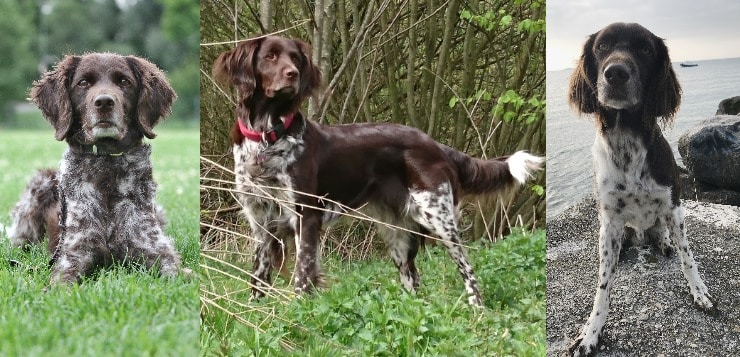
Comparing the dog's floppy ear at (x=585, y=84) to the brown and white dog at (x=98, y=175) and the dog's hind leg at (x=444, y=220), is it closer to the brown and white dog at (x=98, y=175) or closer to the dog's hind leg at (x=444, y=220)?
the dog's hind leg at (x=444, y=220)

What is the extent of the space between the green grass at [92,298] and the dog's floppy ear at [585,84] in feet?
4.76

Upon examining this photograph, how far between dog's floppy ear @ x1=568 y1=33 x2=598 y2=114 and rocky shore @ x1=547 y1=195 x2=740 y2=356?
1.13ft

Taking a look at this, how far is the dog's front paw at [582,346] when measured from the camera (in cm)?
331

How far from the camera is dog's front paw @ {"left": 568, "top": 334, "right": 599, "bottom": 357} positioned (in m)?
3.31

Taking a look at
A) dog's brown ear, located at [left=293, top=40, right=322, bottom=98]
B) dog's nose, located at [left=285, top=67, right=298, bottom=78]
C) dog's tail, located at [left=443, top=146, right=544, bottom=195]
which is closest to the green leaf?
dog's tail, located at [left=443, top=146, right=544, bottom=195]

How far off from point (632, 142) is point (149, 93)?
1740 mm

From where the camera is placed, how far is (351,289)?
4.08 m

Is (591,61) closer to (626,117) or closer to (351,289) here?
(626,117)

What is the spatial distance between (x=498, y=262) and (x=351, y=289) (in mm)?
960

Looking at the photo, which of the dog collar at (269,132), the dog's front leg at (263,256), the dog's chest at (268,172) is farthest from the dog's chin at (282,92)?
the dog's front leg at (263,256)

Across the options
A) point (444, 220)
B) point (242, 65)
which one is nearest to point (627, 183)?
point (444, 220)

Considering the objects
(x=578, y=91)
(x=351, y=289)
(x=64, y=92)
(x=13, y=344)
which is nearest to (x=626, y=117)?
(x=578, y=91)

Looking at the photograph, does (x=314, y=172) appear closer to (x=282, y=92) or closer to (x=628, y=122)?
(x=282, y=92)

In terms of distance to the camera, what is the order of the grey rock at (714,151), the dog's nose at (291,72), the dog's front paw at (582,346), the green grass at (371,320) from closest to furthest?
the grey rock at (714,151) < the dog's front paw at (582,346) < the green grass at (371,320) < the dog's nose at (291,72)
